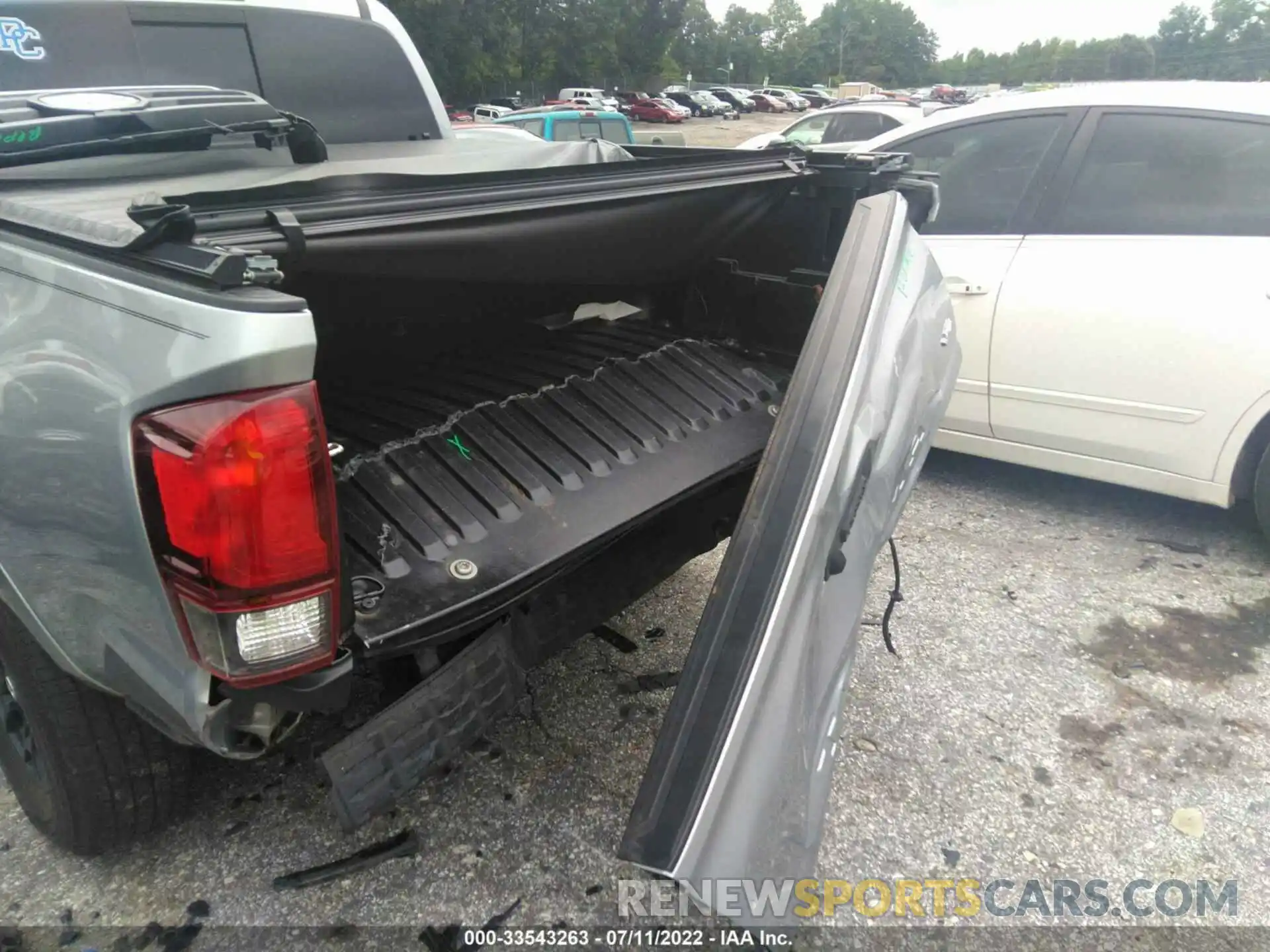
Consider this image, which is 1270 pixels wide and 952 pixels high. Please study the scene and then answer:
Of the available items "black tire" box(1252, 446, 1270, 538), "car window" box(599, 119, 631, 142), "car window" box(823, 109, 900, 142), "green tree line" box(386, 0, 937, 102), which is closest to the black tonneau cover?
"black tire" box(1252, 446, 1270, 538)

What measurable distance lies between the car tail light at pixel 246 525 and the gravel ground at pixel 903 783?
912 millimetres

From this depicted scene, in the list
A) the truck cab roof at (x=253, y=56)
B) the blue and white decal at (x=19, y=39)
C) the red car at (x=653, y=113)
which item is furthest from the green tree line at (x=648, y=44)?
the blue and white decal at (x=19, y=39)

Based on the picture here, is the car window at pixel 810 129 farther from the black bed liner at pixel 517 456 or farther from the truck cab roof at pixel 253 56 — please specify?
the black bed liner at pixel 517 456

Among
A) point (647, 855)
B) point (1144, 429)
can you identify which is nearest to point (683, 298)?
point (1144, 429)

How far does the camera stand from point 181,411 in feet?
4.21

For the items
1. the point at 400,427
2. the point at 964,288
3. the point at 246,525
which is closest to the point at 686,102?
the point at 964,288

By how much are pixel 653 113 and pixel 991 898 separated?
46.2 meters

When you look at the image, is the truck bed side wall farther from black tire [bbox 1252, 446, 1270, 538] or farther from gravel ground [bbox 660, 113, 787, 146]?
gravel ground [bbox 660, 113, 787, 146]

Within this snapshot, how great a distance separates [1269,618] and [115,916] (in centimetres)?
364

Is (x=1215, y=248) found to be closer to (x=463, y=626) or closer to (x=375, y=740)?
(x=463, y=626)

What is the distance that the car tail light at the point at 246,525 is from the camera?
1.28 metres

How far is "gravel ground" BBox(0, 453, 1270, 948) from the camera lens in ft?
6.70

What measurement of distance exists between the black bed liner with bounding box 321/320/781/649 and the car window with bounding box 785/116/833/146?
8.46m

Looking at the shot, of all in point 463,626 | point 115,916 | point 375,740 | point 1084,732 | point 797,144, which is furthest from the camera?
point 797,144
